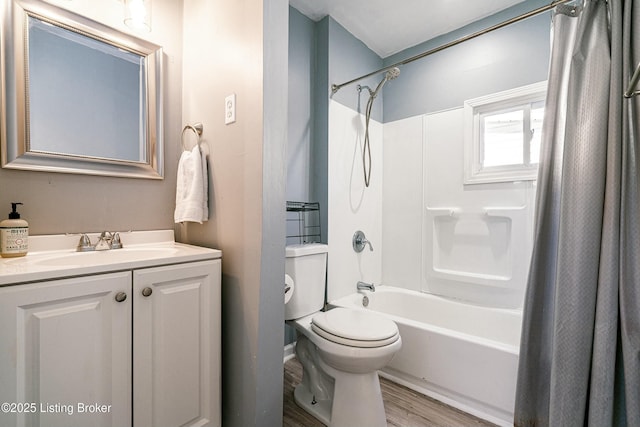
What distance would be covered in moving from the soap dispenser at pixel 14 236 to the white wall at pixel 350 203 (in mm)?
1567

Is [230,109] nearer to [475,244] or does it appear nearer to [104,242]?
[104,242]

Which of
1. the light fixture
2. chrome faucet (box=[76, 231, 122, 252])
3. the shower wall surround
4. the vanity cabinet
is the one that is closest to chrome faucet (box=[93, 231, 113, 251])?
chrome faucet (box=[76, 231, 122, 252])

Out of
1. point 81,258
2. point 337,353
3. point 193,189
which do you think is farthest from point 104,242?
point 337,353

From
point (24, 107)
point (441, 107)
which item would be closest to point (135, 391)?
point (24, 107)

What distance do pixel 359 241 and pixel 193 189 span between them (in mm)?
1434

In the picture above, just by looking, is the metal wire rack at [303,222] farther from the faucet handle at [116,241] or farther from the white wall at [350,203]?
the faucet handle at [116,241]

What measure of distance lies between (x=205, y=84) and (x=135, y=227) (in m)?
0.78

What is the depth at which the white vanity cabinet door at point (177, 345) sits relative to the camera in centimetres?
93

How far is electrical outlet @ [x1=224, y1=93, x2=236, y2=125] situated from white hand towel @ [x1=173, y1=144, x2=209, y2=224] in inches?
8.8

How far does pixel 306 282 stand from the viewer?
1.72 meters

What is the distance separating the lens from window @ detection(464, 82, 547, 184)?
1.88 meters

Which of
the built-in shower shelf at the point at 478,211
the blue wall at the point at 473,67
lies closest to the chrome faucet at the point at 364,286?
the built-in shower shelf at the point at 478,211

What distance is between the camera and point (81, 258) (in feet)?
3.25

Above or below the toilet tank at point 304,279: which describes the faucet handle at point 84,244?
above
